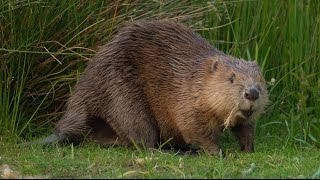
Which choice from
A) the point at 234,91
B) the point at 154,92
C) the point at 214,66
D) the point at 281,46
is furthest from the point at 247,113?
the point at 281,46

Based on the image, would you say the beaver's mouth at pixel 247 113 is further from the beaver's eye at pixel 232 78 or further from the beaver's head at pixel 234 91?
the beaver's eye at pixel 232 78

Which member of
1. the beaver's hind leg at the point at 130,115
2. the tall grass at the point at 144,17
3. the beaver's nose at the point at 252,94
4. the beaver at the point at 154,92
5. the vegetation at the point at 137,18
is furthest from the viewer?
the tall grass at the point at 144,17

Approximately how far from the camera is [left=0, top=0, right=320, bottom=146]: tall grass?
19.0ft

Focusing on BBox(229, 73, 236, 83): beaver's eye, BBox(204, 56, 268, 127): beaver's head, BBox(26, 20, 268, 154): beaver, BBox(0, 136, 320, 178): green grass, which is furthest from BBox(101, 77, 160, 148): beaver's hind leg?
BBox(229, 73, 236, 83): beaver's eye

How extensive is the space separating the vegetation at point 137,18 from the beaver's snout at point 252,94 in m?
0.36

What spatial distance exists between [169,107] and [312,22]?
160 cm

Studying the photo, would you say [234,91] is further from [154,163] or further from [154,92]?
[154,163]

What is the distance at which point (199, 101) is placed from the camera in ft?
17.3

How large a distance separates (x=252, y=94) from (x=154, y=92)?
2.72 ft

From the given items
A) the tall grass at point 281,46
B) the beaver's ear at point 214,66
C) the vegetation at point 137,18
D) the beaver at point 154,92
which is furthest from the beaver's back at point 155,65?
the tall grass at point 281,46

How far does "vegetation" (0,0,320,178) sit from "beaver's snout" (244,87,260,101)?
0.36 m

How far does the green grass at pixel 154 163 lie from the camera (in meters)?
4.20

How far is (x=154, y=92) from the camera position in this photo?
5.52 metres

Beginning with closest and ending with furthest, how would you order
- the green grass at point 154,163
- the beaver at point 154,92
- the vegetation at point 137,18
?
the green grass at point 154,163
the beaver at point 154,92
the vegetation at point 137,18
